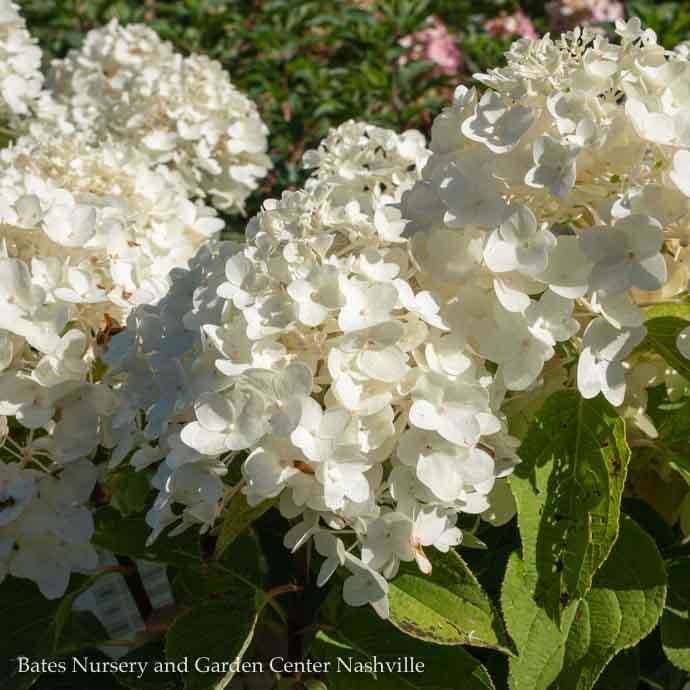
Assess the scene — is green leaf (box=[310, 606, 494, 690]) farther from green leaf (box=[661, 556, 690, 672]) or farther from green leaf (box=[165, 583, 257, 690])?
green leaf (box=[661, 556, 690, 672])

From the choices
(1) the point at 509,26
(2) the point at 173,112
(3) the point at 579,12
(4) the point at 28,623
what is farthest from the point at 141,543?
A: (3) the point at 579,12

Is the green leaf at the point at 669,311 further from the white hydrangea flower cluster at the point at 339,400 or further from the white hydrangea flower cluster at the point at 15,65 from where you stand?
the white hydrangea flower cluster at the point at 15,65

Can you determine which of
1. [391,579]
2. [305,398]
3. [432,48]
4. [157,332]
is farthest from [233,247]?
[432,48]

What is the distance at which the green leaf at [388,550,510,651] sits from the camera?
2.78 ft

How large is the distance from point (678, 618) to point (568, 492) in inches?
8.3

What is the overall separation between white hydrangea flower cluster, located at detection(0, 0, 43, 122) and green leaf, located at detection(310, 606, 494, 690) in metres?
1.17

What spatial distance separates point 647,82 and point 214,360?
406mm

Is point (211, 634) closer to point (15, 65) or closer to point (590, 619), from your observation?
point (590, 619)

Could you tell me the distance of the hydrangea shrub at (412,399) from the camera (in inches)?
30.5

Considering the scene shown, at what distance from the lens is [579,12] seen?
3.41m

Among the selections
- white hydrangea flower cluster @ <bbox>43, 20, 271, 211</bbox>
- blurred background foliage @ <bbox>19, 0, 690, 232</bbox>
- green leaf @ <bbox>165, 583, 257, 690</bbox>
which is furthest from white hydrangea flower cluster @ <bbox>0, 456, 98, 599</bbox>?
blurred background foliage @ <bbox>19, 0, 690, 232</bbox>

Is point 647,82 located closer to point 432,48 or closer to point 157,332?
point 157,332

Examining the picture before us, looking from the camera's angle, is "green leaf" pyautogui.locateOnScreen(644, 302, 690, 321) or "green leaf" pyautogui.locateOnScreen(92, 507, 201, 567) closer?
"green leaf" pyautogui.locateOnScreen(644, 302, 690, 321)

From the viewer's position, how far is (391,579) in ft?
2.98
